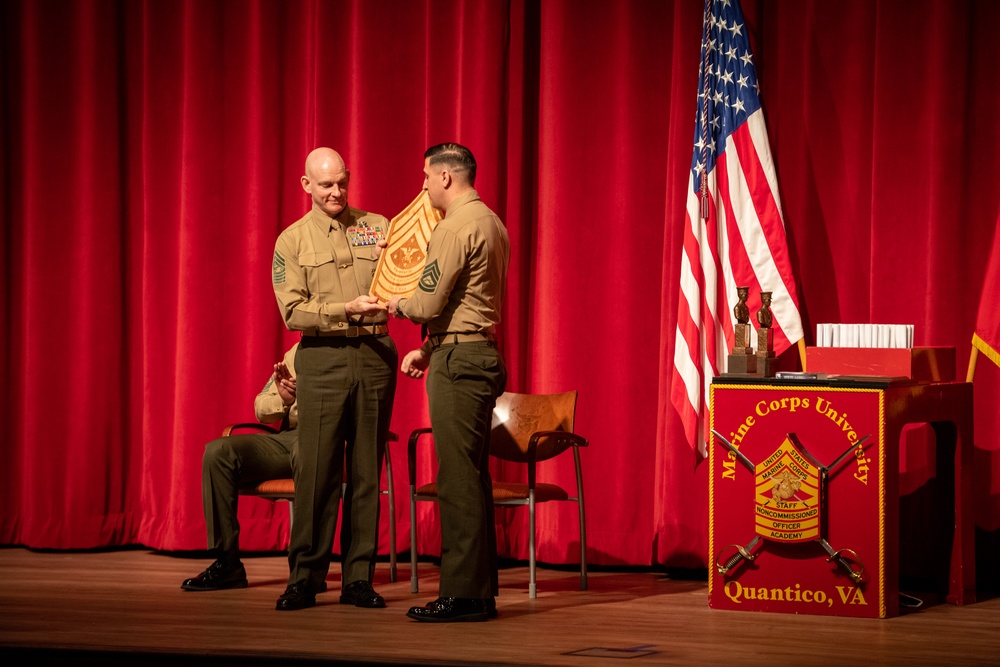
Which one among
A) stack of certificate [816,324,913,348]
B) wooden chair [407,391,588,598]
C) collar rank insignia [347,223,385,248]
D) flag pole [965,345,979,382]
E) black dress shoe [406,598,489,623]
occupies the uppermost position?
collar rank insignia [347,223,385,248]

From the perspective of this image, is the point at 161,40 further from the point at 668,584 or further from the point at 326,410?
the point at 668,584

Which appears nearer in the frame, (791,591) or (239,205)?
(791,591)

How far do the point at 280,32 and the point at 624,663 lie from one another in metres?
3.60

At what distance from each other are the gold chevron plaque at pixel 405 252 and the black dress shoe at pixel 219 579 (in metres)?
1.28

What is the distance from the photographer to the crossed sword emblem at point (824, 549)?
4160 millimetres

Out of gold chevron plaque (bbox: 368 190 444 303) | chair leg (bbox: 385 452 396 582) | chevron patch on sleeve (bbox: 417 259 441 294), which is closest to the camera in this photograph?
chevron patch on sleeve (bbox: 417 259 441 294)

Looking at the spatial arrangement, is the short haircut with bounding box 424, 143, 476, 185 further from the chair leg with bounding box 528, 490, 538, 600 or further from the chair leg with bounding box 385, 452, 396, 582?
the chair leg with bounding box 385, 452, 396, 582

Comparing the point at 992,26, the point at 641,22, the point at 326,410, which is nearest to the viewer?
the point at 326,410

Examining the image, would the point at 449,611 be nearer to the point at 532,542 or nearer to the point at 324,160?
the point at 532,542

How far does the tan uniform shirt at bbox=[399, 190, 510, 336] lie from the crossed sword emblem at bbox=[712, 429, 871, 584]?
1078mm

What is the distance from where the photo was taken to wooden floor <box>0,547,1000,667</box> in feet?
11.6

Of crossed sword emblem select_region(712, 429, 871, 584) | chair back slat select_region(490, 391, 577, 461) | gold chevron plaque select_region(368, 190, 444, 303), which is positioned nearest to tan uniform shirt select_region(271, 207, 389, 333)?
gold chevron plaque select_region(368, 190, 444, 303)

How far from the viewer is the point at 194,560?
5574 mm

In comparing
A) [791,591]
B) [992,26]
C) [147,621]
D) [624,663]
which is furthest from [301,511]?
[992,26]
